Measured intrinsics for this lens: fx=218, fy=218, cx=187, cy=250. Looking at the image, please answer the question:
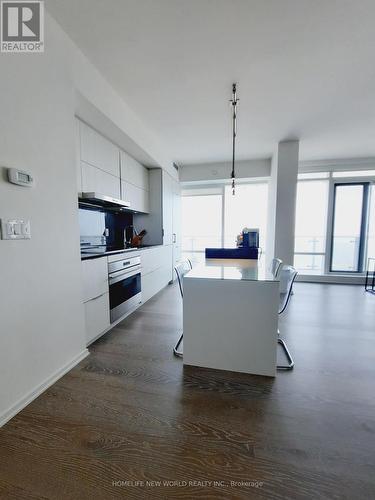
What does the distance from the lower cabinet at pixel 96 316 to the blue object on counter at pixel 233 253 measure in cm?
162

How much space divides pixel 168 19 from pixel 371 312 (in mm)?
4337

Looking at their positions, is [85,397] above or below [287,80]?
below

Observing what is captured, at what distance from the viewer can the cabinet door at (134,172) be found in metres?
3.41

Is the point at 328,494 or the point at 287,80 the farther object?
the point at 287,80

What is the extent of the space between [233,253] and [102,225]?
2.05 metres

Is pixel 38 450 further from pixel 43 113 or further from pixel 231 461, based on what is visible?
pixel 43 113

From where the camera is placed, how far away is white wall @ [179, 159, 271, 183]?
16.5 feet

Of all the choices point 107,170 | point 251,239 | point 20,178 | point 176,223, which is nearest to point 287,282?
point 251,239

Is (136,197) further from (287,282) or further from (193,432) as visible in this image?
(193,432)

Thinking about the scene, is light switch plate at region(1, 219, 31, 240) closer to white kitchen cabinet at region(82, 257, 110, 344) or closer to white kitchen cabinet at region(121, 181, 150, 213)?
white kitchen cabinet at region(82, 257, 110, 344)

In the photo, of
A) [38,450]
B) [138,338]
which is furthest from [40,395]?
[138,338]

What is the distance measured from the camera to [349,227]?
5.15 m

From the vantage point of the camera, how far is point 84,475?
3.55 feet

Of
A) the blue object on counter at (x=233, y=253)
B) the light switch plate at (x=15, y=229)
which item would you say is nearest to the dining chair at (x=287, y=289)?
the blue object on counter at (x=233, y=253)
